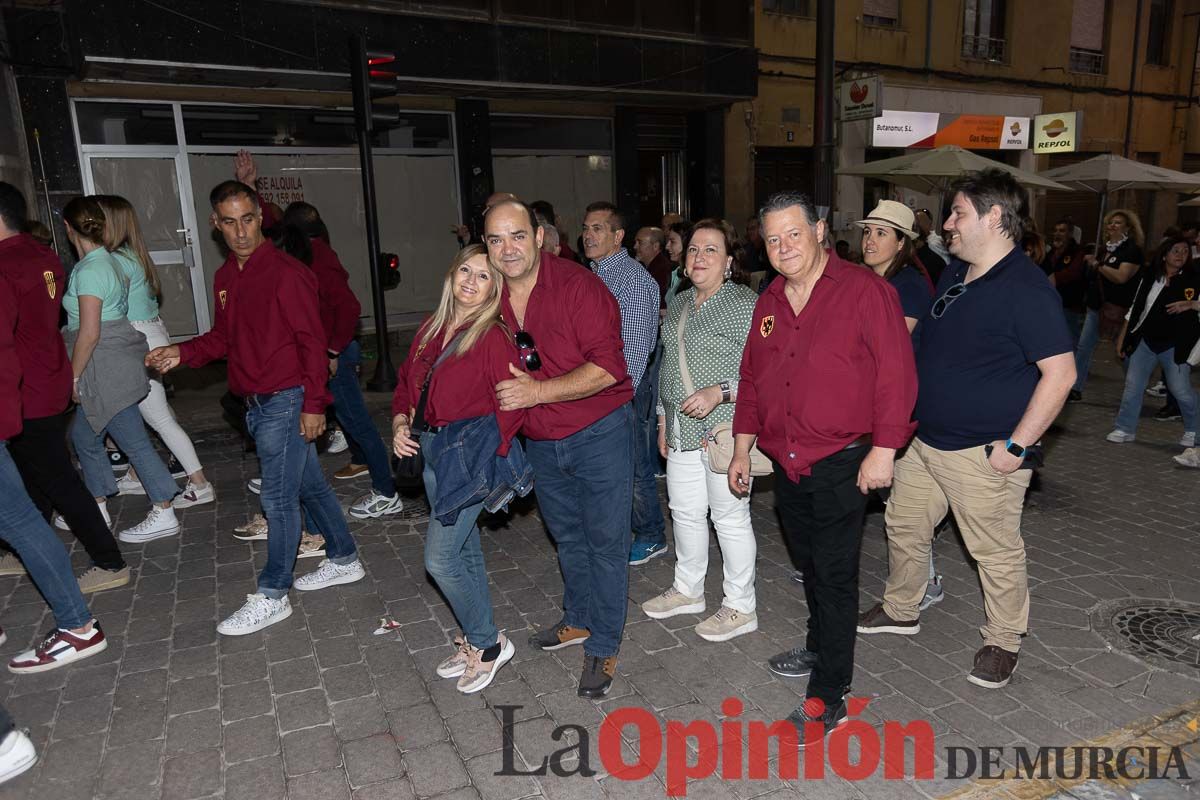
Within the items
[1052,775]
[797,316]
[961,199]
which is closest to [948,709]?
[1052,775]

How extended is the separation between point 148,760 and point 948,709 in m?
3.36

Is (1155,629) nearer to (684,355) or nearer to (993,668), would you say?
(993,668)

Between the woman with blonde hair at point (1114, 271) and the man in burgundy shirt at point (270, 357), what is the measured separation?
8039mm

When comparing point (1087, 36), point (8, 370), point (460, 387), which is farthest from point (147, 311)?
point (1087, 36)

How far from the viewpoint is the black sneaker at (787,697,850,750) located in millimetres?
3402

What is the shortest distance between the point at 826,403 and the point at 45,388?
13.4ft

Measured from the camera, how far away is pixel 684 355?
4.18 metres

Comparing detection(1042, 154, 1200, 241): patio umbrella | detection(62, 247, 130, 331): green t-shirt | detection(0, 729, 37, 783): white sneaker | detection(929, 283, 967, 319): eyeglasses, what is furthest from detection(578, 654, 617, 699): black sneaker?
detection(1042, 154, 1200, 241): patio umbrella

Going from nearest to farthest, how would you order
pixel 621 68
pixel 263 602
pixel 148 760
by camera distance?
pixel 148 760 → pixel 263 602 → pixel 621 68

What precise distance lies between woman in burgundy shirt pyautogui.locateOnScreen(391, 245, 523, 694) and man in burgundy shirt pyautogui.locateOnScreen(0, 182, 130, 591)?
2139 millimetres

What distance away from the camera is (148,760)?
345cm

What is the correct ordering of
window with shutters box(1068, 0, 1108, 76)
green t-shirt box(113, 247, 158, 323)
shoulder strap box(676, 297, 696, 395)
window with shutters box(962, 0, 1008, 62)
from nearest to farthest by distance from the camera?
shoulder strap box(676, 297, 696, 395), green t-shirt box(113, 247, 158, 323), window with shutters box(962, 0, 1008, 62), window with shutters box(1068, 0, 1108, 76)

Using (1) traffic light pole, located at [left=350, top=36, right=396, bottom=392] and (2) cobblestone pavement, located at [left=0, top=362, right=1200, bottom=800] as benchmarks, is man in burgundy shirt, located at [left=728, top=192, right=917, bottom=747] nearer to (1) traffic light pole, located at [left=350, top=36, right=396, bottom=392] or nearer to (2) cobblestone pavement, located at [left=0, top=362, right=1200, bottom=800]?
(2) cobblestone pavement, located at [left=0, top=362, right=1200, bottom=800]

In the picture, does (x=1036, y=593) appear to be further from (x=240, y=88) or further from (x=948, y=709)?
(x=240, y=88)
